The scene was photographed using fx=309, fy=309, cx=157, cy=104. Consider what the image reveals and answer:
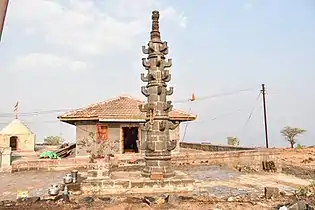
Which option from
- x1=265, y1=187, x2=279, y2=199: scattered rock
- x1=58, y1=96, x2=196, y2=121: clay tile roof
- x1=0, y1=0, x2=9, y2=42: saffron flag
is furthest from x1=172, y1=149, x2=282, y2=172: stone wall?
x1=0, y1=0, x2=9, y2=42: saffron flag

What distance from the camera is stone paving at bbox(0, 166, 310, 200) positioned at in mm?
10367

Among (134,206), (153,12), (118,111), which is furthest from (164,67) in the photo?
(118,111)

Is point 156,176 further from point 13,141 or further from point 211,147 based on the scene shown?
point 13,141

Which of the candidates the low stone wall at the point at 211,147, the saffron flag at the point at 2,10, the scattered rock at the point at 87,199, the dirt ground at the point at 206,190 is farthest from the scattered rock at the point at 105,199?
the low stone wall at the point at 211,147

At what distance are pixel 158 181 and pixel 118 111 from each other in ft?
36.2

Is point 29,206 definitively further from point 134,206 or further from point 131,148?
point 131,148

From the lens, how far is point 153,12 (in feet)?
37.0

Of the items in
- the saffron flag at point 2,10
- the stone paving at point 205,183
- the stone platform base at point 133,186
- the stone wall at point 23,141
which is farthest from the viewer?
the stone wall at point 23,141

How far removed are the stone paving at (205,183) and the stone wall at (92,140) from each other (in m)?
4.55

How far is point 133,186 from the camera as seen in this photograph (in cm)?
988

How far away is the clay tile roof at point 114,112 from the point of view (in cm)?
1942

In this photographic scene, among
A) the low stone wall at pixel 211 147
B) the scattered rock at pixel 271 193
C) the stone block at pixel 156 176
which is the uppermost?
the low stone wall at pixel 211 147

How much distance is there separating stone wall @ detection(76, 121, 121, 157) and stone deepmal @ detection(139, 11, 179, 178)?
9.34 metres

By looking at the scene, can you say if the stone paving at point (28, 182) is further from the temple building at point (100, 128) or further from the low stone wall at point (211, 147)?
the low stone wall at point (211, 147)
